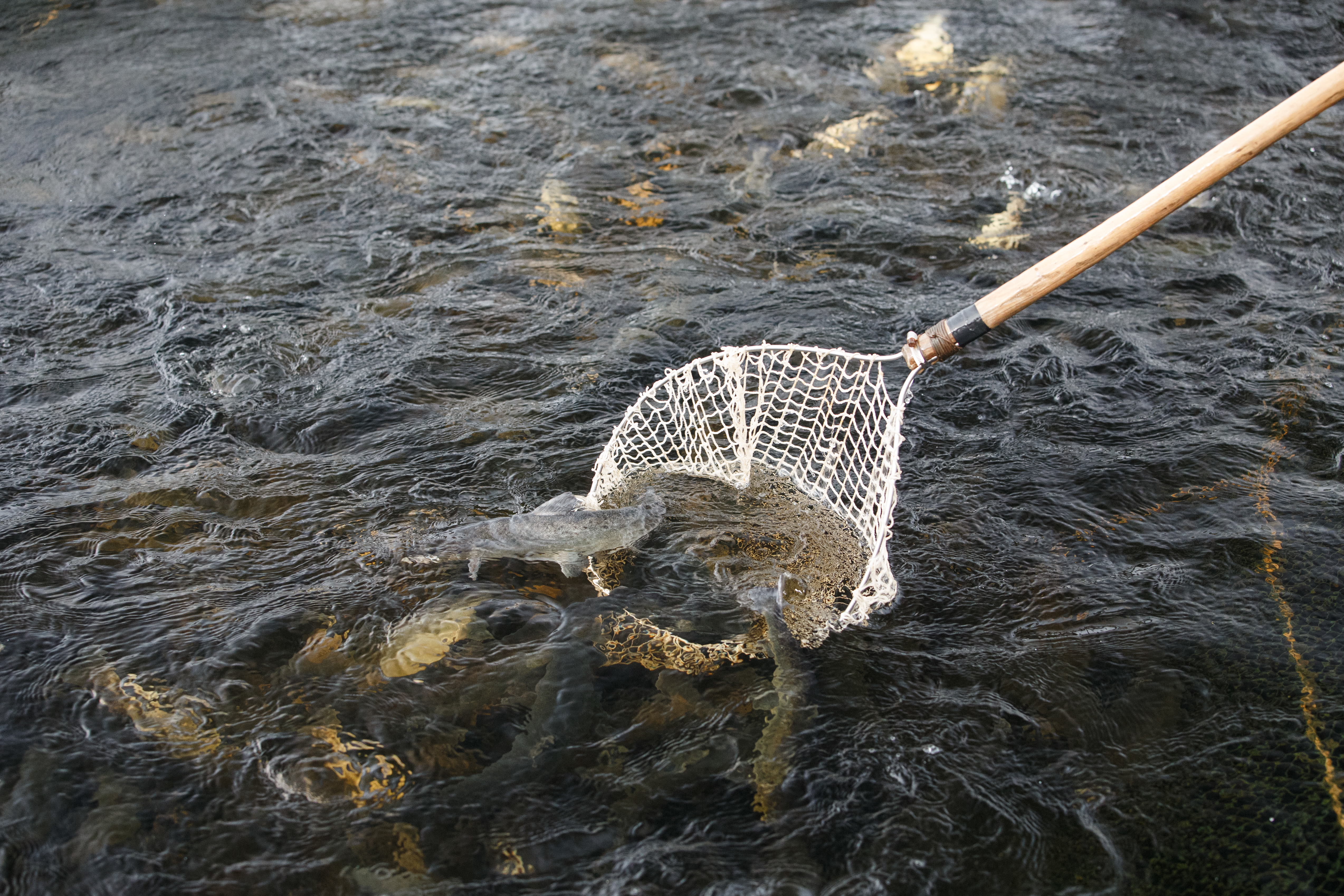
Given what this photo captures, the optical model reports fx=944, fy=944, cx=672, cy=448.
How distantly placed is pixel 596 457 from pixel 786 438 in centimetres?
95

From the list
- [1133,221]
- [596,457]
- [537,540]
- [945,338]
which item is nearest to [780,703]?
[537,540]

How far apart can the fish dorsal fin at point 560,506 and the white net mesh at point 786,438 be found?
0.20 feet

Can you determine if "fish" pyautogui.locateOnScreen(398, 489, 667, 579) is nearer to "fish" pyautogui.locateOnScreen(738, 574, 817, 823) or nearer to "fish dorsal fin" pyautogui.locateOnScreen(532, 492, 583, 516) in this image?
"fish dorsal fin" pyautogui.locateOnScreen(532, 492, 583, 516)

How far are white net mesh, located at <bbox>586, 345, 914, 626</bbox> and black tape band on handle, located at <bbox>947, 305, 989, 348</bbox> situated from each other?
257mm

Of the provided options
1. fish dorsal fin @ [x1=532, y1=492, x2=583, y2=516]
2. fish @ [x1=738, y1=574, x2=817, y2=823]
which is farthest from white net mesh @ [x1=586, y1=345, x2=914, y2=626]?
fish @ [x1=738, y1=574, x2=817, y2=823]

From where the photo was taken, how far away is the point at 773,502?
4262 mm

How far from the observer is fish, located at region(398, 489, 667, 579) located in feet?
12.9

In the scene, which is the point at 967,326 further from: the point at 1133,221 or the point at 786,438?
the point at 786,438

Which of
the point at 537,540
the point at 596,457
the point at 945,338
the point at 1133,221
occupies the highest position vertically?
the point at 1133,221

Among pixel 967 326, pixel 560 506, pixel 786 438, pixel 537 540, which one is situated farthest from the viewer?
pixel 786 438

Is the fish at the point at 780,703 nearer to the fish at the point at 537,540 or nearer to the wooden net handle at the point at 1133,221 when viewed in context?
the fish at the point at 537,540

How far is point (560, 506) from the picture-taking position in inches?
159

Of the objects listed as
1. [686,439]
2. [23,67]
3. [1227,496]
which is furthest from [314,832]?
[23,67]

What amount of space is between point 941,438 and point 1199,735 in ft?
5.94
